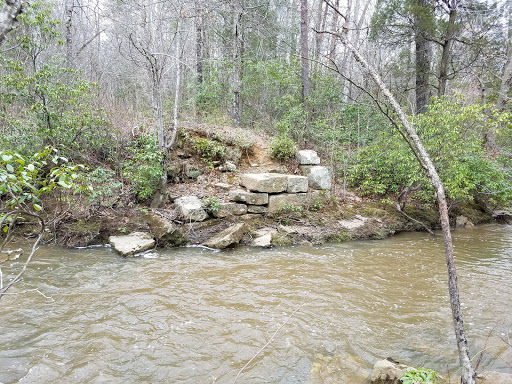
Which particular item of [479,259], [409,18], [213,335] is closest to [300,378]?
[213,335]

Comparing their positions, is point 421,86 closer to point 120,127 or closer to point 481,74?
point 481,74

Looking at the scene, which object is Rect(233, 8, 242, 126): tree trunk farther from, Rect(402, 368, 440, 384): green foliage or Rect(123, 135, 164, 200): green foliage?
Rect(402, 368, 440, 384): green foliage

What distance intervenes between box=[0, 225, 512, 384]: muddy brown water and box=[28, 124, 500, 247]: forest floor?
0.84 m

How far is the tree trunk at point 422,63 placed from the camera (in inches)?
451

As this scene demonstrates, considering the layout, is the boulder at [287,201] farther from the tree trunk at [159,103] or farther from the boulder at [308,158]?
the tree trunk at [159,103]

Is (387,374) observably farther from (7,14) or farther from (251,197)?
(251,197)

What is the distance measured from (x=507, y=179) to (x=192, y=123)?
10.3 meters

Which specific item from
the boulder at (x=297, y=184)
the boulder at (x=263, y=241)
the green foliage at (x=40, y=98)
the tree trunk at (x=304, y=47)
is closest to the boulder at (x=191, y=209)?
the boulder at (x=263, y=241)

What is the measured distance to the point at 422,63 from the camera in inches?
476

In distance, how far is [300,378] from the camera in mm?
3092

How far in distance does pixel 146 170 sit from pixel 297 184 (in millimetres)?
4122

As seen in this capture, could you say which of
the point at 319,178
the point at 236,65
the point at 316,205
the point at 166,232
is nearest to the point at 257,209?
the point at 316,205

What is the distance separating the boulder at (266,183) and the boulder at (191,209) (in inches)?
58.6

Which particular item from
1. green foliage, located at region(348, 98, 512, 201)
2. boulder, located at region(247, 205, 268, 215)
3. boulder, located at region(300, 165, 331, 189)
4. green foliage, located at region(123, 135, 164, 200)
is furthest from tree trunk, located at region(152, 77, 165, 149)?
green foliage, located at region(348, 98, 512, 201)
